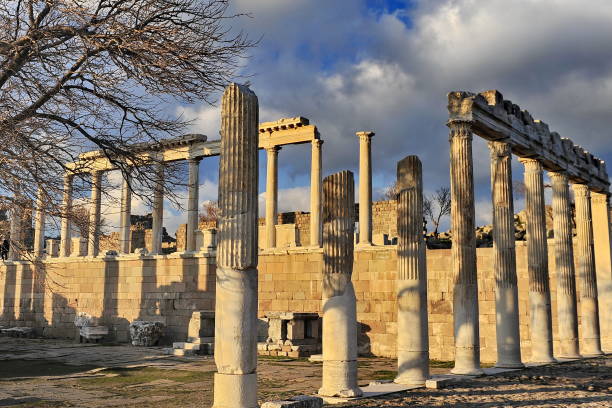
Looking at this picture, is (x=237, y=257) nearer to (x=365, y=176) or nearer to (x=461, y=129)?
(x=461, y=129)

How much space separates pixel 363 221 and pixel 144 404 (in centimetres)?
1512

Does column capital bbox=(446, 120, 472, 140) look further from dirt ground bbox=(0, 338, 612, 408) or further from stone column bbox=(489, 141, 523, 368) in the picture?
dirt ground bbox=(0, 338, 612, 408)

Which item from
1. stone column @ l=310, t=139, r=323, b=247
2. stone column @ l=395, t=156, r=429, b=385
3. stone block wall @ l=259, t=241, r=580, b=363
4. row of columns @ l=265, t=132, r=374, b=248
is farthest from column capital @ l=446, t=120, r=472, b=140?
stone column @ l=310, t=139, r=323, b=247

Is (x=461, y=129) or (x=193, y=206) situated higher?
(x=193, y=206)

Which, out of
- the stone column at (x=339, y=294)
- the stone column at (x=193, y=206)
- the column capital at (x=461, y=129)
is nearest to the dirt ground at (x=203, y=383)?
the stone column at (x=339, y=294)

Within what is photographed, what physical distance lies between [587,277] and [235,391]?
13.7 meters

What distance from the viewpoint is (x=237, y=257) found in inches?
326

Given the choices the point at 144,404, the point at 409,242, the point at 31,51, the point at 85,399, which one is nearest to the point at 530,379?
the point at 409,242

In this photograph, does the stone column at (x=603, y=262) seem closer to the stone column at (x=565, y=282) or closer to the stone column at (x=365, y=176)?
the stone column at (x=565, y=282)

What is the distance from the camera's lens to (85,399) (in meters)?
11.3

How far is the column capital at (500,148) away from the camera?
15.6m

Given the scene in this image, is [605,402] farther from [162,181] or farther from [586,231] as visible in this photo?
[586,231]

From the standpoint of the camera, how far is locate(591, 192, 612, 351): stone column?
19312 mm

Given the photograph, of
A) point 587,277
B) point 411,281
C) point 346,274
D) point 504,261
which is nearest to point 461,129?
point 504,261
